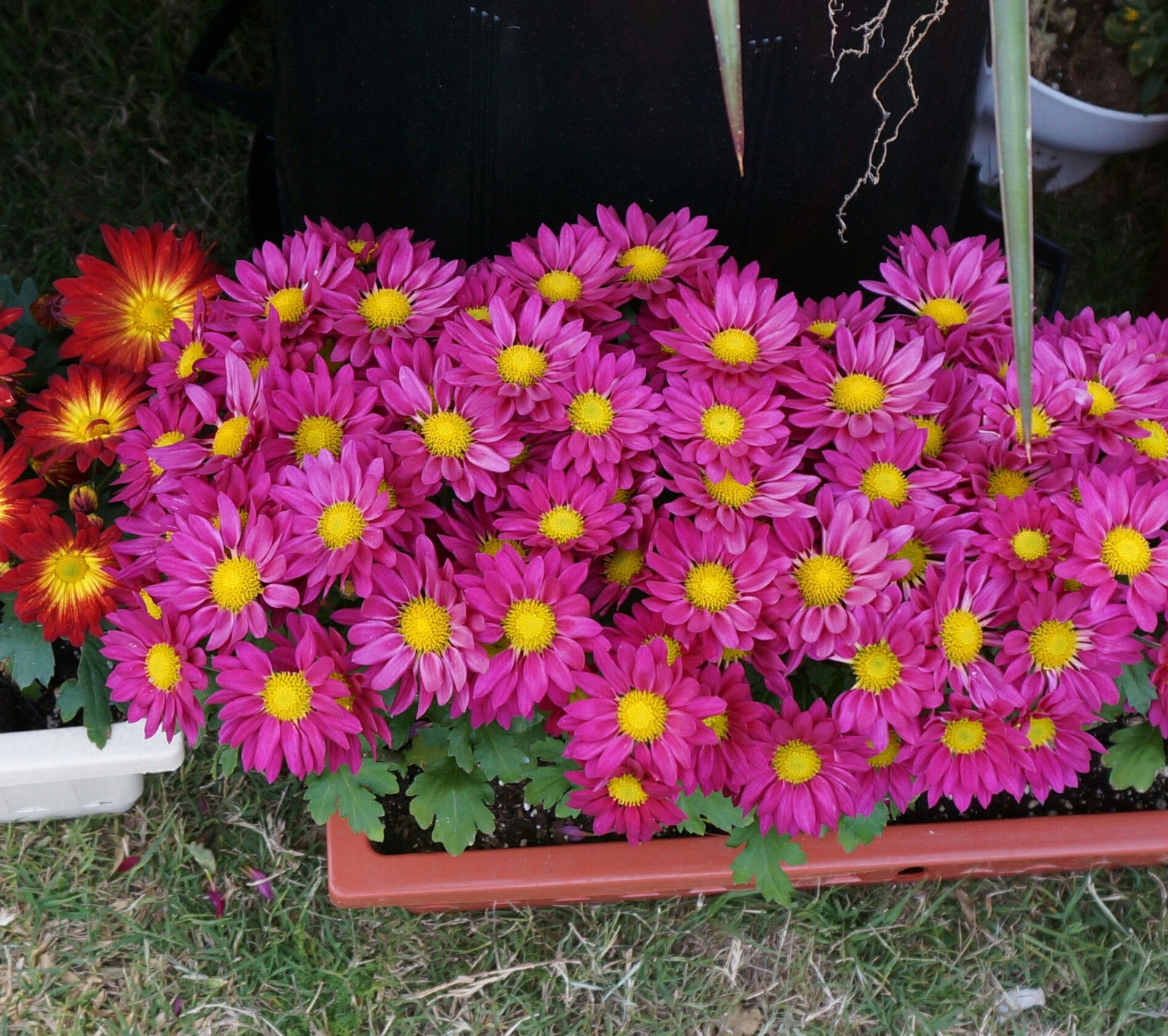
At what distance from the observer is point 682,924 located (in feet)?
4.38

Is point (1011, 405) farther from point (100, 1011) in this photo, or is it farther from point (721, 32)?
point (100, 1011)

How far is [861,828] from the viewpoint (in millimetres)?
1009

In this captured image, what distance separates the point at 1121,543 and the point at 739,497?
0.90ft

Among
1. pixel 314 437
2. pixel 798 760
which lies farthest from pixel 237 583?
pixel 798 760

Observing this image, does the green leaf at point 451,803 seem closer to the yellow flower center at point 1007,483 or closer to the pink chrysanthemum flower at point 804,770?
the pink chrysanthemum flower at point 804,770

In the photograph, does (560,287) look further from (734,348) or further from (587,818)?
(587,818)

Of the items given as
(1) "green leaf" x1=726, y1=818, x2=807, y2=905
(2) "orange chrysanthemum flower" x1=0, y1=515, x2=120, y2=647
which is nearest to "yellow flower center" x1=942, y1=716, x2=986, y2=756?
(1) "green leaf" x1=726, y1=818, x2=807, y2=905

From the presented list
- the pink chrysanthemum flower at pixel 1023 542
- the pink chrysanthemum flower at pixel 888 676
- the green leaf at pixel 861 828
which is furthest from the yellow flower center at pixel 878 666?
the green leaf at pixel 861 828

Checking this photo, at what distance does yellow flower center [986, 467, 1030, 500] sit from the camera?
885 mm

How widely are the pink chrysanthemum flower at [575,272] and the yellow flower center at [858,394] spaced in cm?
18

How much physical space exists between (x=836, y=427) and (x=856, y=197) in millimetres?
411

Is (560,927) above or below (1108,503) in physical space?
below

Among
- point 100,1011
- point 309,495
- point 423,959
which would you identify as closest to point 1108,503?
point 309,495

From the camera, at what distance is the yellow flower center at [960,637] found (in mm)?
816
